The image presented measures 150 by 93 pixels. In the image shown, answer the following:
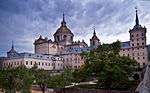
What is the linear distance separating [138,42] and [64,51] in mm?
24187

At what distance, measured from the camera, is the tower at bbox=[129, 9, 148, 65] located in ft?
217

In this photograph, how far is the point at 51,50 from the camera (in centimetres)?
8119

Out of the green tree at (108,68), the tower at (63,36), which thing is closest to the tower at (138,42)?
the tower at (63,36)

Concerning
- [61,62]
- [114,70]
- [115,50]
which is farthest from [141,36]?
[114,70]

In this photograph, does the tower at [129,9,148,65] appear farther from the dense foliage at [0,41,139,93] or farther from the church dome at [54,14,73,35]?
the dense foliage at [0,41,139,93]

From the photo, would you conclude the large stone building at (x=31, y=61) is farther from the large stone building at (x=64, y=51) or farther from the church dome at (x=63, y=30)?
the church dome at (x=63, y=30)

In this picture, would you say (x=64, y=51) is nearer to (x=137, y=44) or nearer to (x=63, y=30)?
(x=63, y=30)

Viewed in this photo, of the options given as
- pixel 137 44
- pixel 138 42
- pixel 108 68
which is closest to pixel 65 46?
pixel 137 44

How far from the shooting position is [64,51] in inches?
3214

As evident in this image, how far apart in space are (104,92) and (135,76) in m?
11.5

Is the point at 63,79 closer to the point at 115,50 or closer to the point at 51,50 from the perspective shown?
the point at 115,50

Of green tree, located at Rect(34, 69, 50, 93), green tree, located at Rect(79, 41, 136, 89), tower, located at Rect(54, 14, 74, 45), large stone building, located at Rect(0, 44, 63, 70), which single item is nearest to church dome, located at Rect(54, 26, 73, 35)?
tower, located at Rect(54, 14, 74, 45)

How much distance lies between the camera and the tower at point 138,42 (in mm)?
66188

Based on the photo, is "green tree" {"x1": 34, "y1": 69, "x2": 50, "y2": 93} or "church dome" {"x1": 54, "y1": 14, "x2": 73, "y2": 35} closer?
"green tree" {"x1": 34, "y1": 69, "x2": 50, "y2": 93}
